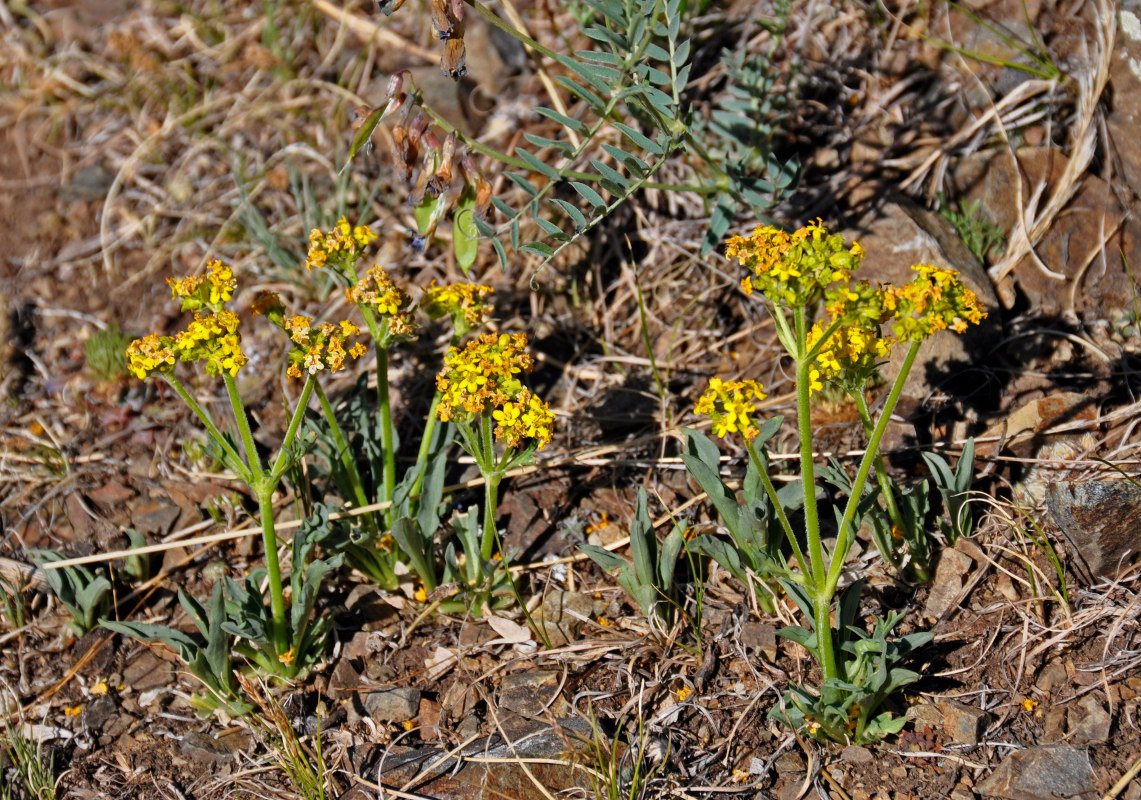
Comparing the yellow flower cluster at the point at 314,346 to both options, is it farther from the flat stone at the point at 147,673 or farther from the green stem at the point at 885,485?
the green stem at the point at 885,485

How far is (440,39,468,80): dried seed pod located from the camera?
301 centimetres

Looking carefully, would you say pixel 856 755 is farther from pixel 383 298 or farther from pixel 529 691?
pixel 383 298

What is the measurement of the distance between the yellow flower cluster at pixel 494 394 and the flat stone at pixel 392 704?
923 mm

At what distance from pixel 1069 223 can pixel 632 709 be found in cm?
270

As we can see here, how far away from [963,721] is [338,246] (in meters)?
2.35

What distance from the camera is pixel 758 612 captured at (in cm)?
314

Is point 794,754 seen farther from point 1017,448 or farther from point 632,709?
point 1017,448

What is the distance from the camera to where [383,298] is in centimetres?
302

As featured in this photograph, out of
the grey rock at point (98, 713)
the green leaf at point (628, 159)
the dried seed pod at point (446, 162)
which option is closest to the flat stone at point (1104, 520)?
the green leaf at point (628, 159)

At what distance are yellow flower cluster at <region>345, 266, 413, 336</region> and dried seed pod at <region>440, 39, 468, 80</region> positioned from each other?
666 mm

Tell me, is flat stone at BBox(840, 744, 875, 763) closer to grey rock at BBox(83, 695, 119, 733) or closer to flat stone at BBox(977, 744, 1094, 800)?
flat stone at BBox(977, 744, 1094, 800)

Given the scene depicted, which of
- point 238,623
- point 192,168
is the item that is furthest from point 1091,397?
point 192,168

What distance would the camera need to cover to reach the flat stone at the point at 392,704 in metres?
3.10

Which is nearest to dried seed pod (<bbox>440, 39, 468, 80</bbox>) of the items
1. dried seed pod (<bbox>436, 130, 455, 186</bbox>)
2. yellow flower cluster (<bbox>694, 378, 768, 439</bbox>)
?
dried seed pod (<bbox>436, 130, 455, 186</bbox>)
